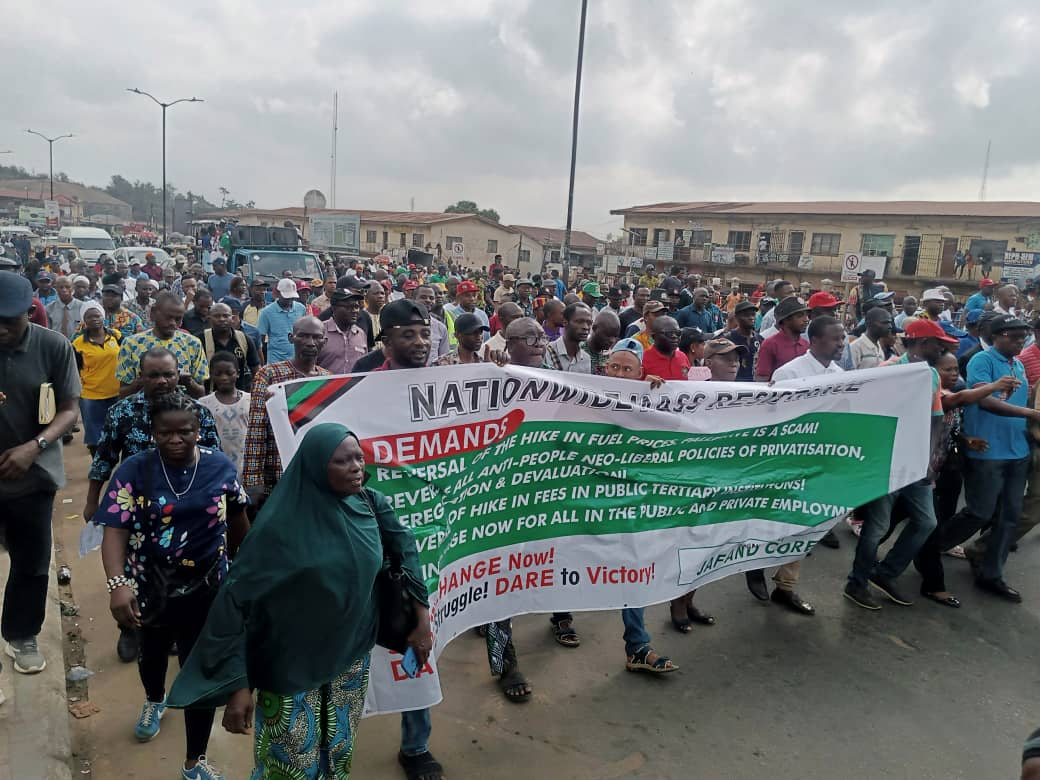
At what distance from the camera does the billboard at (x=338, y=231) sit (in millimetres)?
36094

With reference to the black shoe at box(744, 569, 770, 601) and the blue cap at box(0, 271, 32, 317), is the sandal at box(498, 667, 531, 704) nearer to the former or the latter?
the black shoe at box(744, 569, 770, 601)

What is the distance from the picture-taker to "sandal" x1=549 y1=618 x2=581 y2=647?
14.8ft

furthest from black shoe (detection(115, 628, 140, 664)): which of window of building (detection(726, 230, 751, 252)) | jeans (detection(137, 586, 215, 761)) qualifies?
window of building (detection(726, 230, 751, 252))

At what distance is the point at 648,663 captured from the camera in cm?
420

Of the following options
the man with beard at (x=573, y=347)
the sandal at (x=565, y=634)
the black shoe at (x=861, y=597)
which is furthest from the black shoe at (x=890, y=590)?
the man with beard at (x=573, y=347)

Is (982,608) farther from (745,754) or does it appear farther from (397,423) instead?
(397,423)

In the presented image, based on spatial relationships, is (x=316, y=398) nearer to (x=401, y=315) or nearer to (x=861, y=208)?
(x=401, y=315)

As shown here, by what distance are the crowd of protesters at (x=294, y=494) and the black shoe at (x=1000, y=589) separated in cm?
1

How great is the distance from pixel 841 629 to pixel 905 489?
1.05m

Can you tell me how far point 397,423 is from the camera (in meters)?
3.42

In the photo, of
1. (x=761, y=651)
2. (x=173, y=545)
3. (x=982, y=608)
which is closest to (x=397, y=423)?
(x=173, y=545)

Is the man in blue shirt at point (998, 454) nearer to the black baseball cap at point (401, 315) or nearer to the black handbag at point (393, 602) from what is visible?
the black baseball cap at point (401, 315)

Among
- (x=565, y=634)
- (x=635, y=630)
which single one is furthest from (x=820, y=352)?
(x=565, y=634)

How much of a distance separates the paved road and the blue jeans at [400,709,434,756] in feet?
0.56
